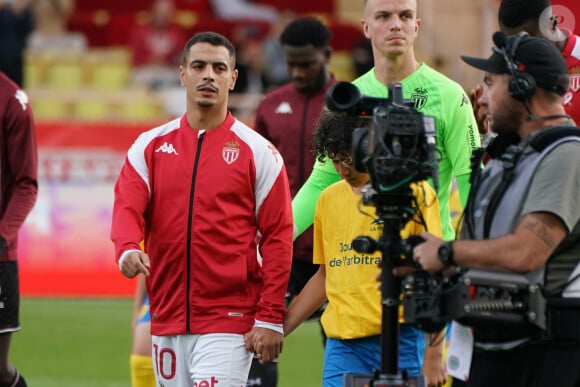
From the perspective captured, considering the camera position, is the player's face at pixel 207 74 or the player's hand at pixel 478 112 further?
the player's hand at pixel 478 112

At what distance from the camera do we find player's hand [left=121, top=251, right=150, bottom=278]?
20.9 ft

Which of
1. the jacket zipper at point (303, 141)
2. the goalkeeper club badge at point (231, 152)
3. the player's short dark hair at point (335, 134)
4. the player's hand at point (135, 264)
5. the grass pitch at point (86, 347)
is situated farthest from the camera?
the grass pitch at point (86, 347)

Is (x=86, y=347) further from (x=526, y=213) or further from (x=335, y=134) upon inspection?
(x=526, y=213)

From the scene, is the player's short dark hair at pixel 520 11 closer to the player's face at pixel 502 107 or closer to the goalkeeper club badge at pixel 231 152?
the goalkeeper club badge at pixel 231 152

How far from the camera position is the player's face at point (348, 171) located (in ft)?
21.6

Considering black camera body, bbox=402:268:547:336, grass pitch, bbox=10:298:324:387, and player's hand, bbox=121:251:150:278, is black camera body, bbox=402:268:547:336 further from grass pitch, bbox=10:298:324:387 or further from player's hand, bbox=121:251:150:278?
grass pitch, bbox=10:298:324:387

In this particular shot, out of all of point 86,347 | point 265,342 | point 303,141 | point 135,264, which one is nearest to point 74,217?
point 86,347

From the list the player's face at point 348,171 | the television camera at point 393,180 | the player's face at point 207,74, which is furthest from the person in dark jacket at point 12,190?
the television camera at point 393,180

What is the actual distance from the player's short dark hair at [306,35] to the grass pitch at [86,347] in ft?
9.30

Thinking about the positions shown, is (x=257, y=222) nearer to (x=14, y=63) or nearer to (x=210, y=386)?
(x=210, y=386)

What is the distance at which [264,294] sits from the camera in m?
6.74

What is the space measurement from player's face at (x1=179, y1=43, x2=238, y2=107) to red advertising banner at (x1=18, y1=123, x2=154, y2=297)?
32.2ft

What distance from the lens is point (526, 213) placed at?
5285mm

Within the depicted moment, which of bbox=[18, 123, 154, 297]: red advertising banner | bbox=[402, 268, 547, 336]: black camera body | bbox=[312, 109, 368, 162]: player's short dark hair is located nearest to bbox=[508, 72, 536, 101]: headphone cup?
bbox=[402, 268, 547, 336]: black camera body
